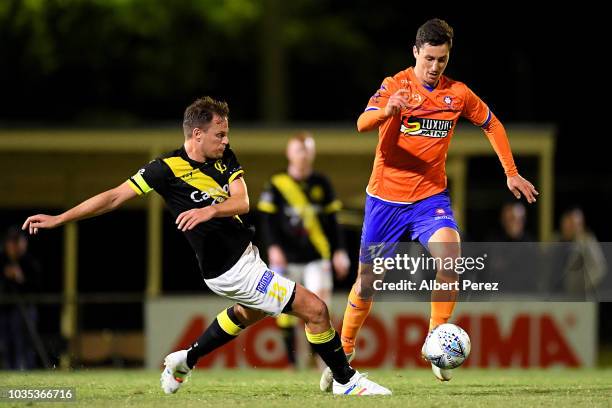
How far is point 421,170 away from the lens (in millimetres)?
9578

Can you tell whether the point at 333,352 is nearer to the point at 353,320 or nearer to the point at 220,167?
the point at 353,320

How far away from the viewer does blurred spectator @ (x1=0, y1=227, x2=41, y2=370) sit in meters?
16.4

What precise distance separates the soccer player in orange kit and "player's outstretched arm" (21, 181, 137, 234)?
1916mm

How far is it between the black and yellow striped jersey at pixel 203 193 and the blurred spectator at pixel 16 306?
8059 mm

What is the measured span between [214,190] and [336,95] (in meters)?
21.9

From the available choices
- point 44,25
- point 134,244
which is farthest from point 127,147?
point 44,25

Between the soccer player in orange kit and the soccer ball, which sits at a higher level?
the soccer player in orange kit

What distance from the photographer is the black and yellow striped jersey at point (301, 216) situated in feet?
45.6

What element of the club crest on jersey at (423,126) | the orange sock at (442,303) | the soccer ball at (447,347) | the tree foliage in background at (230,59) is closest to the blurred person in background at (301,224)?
the club crest on jersey at (423,126)

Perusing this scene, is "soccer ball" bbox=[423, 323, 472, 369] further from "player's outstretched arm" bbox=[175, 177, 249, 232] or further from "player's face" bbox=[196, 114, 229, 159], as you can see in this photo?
"player's face" bbox=[196, 114, 229, 159]

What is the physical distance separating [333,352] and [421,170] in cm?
160

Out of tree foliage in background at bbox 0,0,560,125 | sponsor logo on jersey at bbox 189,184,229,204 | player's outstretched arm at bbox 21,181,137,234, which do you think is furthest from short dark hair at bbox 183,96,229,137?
tree foliage in background at bbox 0,0,560,125

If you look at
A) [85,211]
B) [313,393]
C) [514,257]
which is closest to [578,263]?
[514,257]

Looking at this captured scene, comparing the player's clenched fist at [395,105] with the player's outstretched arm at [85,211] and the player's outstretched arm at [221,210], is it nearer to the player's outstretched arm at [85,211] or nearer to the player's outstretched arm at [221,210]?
the player's outstretched arm at [221,210]
